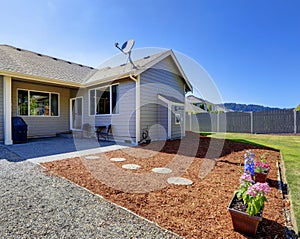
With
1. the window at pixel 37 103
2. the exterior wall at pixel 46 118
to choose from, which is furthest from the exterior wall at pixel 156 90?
the window at pixel 37 103

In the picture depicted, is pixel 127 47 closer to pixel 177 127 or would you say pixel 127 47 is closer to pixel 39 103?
pixel 177 127

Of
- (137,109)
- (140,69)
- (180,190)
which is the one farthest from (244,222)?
(140,69)

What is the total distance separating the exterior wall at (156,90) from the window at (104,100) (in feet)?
4.81

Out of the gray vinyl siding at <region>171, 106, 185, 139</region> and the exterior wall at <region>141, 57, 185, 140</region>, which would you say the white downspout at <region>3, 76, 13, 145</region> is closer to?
the exterior wall at <region>141, 57, 185, 140</region>

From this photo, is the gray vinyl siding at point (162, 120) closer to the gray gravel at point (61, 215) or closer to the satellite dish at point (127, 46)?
the satellite dish at point (127, 46)

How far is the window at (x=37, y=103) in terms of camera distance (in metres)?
9.98

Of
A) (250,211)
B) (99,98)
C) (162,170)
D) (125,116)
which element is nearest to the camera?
(250,211)

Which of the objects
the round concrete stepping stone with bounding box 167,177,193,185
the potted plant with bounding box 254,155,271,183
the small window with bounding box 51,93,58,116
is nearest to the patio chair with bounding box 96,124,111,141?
the small window with bounding box 51,93,58,116

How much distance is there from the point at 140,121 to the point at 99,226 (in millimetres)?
6655

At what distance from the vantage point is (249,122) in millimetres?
16188

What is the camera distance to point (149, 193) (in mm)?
3303

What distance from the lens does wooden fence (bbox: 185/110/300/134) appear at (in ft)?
→ 47.9

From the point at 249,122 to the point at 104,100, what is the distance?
12810mm

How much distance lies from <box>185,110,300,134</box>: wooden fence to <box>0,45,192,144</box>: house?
726cm
